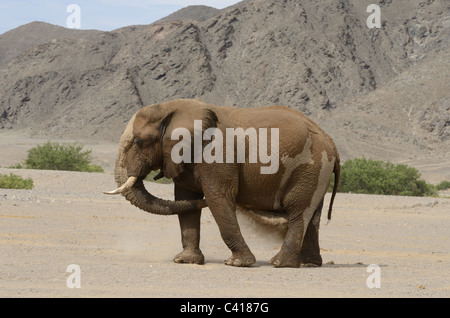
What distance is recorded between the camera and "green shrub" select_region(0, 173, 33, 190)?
26.2 m

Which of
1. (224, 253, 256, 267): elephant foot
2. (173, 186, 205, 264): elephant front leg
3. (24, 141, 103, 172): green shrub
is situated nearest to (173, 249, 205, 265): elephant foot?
(173, 186, 205, 264): elephant front leg

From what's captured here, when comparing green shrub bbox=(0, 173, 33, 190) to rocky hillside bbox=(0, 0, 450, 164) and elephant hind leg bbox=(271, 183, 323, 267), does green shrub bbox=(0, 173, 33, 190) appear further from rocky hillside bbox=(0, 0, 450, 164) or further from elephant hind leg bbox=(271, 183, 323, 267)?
rocky hillside bbox=(0, 0, 450, 164)

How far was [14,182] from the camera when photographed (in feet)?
86.8

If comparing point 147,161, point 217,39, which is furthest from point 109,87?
point 147,161

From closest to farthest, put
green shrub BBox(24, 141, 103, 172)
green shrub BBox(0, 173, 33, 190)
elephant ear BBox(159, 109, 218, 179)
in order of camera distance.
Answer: elephant ear BBox(159, 109, 218, 179) < green shrub BBox(0, 173, 33, 190) < green shrub BBox(24, 141, 103, 172)

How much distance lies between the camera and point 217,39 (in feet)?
318

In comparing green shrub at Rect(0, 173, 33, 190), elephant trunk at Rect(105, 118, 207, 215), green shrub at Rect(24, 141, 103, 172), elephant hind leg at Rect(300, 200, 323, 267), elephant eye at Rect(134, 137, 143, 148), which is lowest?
green shrub at Rect(24, 141, 103, 172)

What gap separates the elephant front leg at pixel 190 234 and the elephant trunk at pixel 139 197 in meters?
0.22

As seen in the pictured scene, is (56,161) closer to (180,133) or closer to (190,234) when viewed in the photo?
(190,234)

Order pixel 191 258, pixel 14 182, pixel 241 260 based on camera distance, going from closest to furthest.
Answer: pixel 241 260
pixel 191 258
pixel 14 182

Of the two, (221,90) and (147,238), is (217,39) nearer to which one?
(221,90)

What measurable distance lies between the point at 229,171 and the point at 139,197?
1.37m

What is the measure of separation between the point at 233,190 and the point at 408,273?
8.81 feet

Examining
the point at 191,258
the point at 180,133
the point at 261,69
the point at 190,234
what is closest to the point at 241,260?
the point at 191,258
